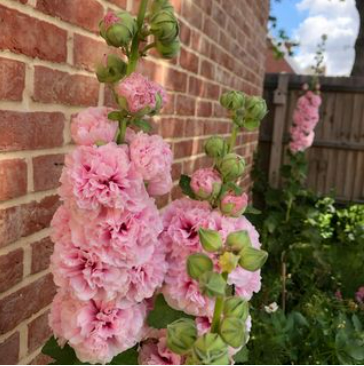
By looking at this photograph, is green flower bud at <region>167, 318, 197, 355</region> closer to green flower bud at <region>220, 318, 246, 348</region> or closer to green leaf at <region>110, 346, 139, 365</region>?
green flower bud at <region>220, 318, 246, 348</region>

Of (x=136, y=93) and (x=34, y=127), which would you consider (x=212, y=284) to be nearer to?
(x=136, y=93)

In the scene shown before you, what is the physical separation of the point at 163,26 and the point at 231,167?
0.69 ft

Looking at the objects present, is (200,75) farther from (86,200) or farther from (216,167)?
(86,200)

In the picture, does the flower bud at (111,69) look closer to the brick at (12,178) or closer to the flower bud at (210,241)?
the flower bud at (210,241)

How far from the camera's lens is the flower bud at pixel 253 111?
85 centimetres

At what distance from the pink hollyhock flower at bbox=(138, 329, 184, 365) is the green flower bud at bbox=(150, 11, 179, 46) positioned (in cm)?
39

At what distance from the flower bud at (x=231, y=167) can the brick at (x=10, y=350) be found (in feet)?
2.07

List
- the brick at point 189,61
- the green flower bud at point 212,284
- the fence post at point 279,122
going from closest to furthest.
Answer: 1. the green flower bud at point 212,284
2. the brick at point 189,61
3. the fence post at point 279,122

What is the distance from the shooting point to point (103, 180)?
1.98 ft

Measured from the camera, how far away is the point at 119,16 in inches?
26.3

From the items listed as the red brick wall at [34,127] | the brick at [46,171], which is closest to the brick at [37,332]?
the red brick wall at [34,127]

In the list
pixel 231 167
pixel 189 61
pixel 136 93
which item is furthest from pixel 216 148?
pixel 189 61

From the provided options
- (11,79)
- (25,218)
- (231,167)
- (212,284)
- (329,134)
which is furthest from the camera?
(329,134)

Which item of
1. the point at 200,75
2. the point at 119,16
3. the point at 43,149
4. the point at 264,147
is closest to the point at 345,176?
the point at 264,147
